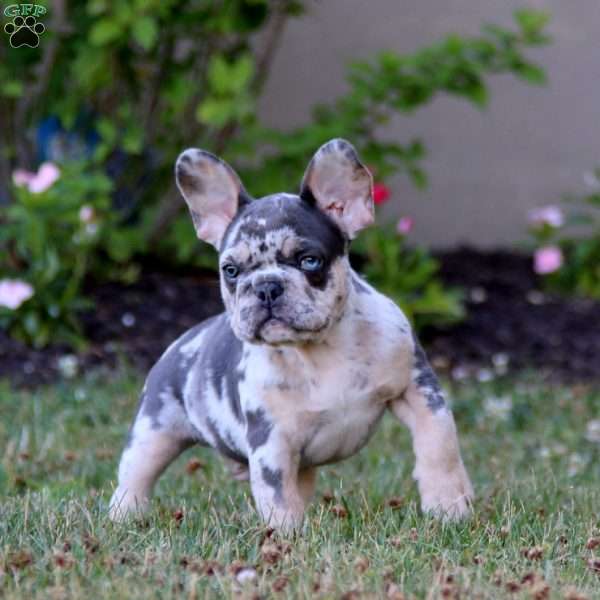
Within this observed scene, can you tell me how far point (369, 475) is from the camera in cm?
571

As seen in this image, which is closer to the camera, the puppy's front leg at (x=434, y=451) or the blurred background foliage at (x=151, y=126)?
the puppy's front leg at (x=434, y=451)

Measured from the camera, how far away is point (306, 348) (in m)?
4.34

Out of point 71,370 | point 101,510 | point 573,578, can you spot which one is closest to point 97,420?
point 71,370

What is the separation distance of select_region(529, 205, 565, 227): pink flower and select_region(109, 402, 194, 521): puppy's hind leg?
5640mm

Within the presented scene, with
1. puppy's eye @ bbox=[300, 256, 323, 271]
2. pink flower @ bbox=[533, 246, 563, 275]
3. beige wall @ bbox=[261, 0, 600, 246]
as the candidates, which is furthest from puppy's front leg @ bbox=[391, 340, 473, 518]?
beige wall @ bbox=[261, 0, 600, 246]

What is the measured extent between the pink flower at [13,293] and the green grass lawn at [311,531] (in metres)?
1.26

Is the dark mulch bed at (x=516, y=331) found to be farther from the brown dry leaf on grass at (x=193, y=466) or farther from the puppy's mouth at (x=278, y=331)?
the puppy's mouth at (x=278, y=331)

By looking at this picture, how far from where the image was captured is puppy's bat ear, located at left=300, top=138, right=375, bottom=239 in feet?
14.3

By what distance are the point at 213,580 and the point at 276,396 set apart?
0.89 metres

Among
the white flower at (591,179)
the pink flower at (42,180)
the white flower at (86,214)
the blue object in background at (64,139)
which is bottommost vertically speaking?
the white flower at (591,179)

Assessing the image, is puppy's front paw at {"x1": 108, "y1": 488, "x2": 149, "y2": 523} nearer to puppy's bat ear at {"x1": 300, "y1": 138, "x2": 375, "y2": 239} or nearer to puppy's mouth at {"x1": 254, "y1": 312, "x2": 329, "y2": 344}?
puppy's mouth at {"x1": 254, "y1": 312, "x2": 329, "y2": 344}

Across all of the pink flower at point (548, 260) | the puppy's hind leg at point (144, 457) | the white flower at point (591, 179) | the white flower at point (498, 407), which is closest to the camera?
the puppy's hind leg at point (144, 457)

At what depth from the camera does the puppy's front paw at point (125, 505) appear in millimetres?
4500

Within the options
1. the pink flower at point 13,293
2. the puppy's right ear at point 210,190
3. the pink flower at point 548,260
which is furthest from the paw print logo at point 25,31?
the puppy's right ear at point 210,190
